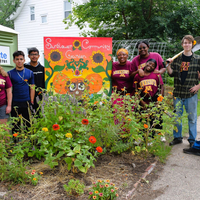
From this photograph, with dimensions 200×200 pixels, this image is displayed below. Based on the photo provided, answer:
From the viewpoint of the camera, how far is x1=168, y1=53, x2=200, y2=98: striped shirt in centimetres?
419

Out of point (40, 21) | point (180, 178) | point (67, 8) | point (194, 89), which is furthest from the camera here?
point (40, 21)

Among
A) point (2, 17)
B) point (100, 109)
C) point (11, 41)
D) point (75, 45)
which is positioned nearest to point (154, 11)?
point (75, 45)

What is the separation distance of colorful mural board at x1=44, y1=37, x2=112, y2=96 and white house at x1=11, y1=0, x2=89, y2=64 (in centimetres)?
1112

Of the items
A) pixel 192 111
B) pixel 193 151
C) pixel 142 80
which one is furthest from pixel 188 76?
pixel 193 151

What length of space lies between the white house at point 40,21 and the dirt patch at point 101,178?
1327 centimetres

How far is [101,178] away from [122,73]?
7.70 ft

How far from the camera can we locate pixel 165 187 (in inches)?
113

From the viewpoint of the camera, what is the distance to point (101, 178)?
2.87m

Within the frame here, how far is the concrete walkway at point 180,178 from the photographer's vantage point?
2715mm

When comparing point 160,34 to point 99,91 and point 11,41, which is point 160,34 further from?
point 11,41

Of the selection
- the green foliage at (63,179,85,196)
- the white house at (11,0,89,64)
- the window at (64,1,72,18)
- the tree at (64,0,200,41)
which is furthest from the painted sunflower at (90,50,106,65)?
the window at (64,1,72,18)

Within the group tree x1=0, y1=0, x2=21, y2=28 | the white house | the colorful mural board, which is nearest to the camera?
the colorful mural board

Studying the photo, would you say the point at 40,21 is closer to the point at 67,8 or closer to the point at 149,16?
the point at 67,8

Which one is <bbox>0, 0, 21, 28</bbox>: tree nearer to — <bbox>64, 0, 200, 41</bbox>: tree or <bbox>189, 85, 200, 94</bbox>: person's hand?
<bbox>64, 0, 200, 41</bbox>: tree
